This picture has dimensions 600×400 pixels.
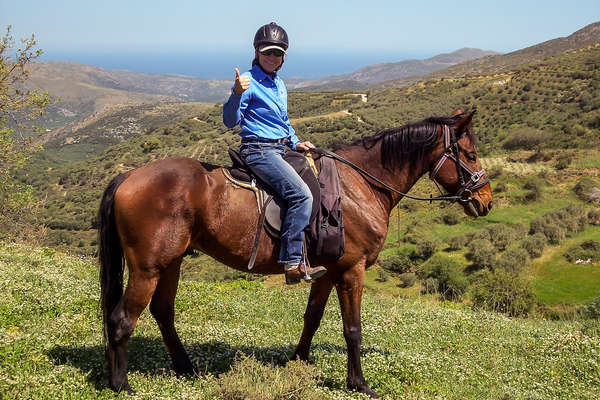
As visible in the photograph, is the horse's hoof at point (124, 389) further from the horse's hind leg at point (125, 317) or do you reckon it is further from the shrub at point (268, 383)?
the shrub at point (268, 383)

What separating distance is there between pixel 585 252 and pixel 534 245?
3.52 m

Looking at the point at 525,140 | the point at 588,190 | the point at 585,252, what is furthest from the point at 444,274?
the point at 525,140

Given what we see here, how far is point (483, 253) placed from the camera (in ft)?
93.7

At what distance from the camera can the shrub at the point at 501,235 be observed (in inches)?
1205

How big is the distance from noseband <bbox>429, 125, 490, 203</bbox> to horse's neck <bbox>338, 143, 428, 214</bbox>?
295 millimetres

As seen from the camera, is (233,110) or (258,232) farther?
(258,232)

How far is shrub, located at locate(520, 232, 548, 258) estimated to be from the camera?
91.4 feet

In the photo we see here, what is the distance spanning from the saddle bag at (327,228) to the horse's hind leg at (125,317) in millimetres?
1663

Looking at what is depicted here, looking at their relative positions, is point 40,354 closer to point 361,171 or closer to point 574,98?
point 361,171

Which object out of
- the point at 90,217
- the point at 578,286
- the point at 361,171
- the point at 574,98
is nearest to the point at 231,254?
the point at 361,171

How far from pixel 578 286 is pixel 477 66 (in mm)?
137562

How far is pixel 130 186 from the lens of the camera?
4246 millimetres

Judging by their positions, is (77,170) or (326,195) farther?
(77,170)

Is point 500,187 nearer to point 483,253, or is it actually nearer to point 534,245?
point 534,245
